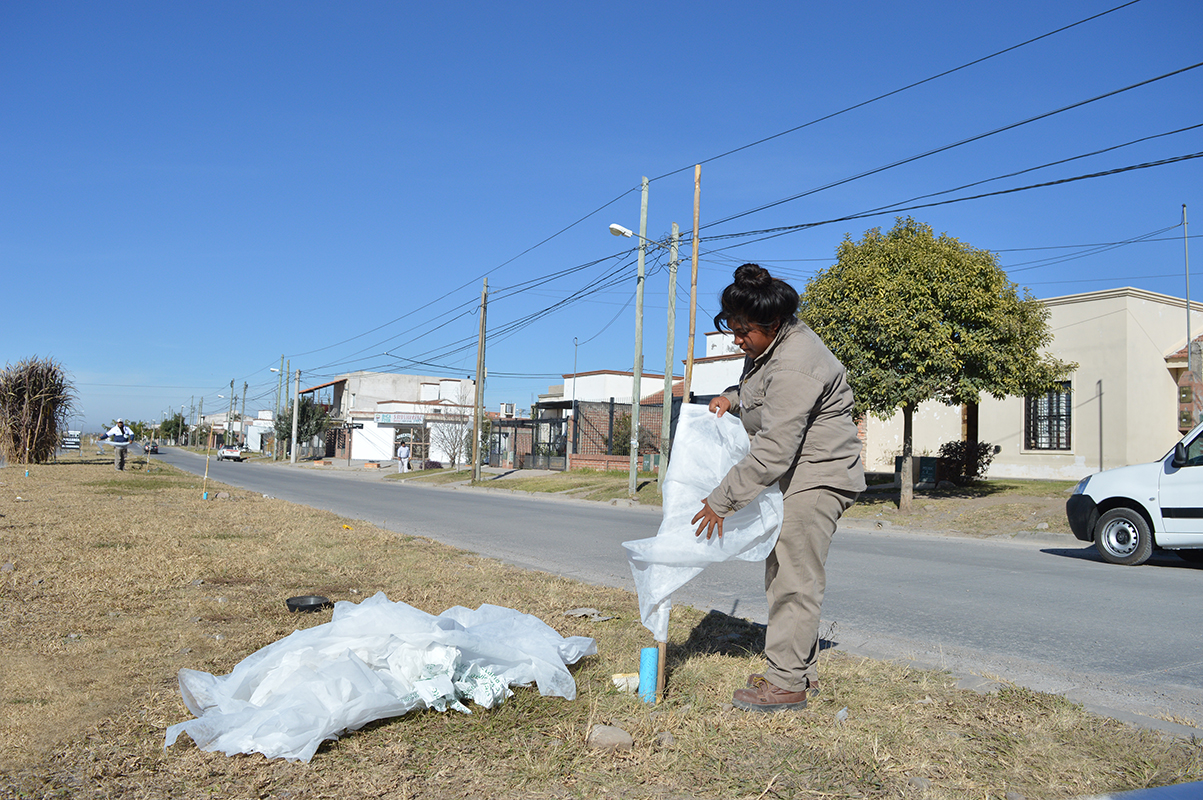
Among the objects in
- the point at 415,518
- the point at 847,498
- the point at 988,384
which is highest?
the point at 988,384

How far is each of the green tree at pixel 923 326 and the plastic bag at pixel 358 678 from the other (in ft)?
42.0

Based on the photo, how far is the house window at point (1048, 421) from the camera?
24.5m

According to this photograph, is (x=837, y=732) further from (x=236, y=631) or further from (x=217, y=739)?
(x=236, y=631)

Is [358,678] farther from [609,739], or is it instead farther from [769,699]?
[769,699]

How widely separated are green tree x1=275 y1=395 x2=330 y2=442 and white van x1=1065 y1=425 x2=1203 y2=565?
2488 inches

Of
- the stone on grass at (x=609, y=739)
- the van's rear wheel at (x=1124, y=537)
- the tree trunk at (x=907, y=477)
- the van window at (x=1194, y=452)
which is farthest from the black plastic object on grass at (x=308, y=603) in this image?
the tree trunk at (x=907, y=477)

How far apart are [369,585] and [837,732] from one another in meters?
4.25

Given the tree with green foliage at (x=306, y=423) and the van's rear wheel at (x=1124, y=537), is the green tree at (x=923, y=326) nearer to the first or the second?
the van's rear wheel at (x=1124, y=537)

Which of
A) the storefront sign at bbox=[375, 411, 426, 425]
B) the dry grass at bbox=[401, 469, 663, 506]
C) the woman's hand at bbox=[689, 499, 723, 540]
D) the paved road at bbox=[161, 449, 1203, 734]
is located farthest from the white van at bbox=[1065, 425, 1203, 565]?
the storefront sign at bbox=[375, 411, 426, 425]

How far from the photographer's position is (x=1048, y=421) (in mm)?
24906

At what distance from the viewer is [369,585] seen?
6.59 m

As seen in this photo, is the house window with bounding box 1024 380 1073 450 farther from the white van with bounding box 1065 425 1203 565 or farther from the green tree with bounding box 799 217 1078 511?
the white van with bounding box 1065 425 1203 565

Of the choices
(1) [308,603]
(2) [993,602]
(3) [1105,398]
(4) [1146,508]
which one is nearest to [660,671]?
(1) [308,603]

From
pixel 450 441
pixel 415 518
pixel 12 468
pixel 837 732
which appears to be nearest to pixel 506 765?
pixel 837 732
